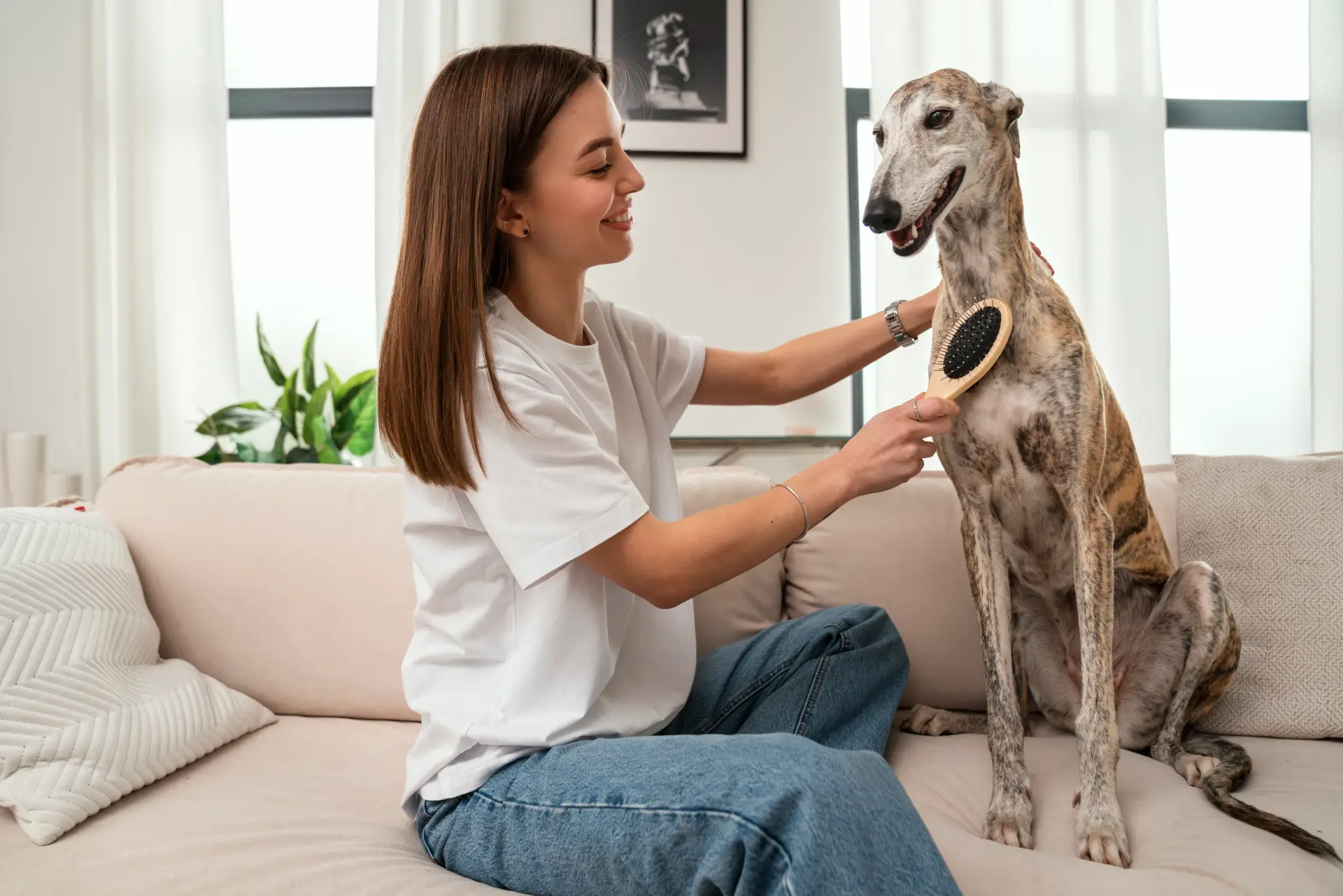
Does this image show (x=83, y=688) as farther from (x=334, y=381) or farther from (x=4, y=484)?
(x=334, y=381)

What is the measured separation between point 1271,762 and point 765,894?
101cm

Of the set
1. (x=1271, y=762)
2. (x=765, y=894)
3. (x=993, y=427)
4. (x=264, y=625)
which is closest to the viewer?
(x=765, y=894)

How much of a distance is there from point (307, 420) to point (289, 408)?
0.07 metres

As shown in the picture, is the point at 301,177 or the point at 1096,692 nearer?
the point at 1096,692

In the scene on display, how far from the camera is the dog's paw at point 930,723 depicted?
1567 mm

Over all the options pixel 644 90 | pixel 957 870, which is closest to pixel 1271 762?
pixel 957 870

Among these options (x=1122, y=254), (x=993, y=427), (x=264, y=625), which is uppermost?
(x=1122, y=254)

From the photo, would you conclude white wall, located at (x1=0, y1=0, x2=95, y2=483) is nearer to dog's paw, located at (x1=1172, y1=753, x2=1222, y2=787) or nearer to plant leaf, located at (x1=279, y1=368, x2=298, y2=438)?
plant leaf, located at (x1=279, y1=368, x2=298, y2=438)

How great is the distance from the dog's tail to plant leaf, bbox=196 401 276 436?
9.27 feet

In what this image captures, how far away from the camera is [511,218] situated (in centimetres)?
122

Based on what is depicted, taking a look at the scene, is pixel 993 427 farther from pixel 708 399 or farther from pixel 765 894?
pixel 765 894

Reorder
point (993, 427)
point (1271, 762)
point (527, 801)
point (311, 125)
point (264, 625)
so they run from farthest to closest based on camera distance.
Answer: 1. point (311, 125)
2. point (264, 625)
3. point (1271, 762)
4. point (993, 427)
5. point (527, 801)

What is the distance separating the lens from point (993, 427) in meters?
1.30

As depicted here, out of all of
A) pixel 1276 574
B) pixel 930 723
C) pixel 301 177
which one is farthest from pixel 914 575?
pixel 301 177
